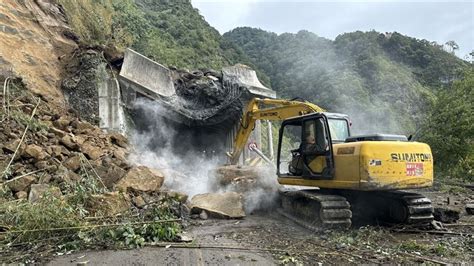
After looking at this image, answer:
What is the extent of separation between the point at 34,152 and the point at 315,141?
508 centimetres

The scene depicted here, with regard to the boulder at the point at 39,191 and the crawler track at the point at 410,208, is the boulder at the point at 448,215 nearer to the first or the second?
the crawler track at the point at 410,208

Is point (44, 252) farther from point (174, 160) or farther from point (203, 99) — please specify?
point (203, 99)

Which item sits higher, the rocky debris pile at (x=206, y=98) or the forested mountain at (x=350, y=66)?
the forested mountain at (x=350, y=66)

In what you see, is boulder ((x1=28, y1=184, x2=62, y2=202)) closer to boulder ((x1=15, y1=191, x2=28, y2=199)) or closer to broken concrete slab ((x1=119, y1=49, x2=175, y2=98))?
boulder ((x1=15, y1=191, x2=28, y2=199))

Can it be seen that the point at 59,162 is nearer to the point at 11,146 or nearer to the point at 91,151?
the point at 11,146

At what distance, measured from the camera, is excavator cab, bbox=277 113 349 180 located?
7.19 meters

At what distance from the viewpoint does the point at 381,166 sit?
21.2 ft

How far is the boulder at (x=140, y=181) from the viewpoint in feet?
26.0

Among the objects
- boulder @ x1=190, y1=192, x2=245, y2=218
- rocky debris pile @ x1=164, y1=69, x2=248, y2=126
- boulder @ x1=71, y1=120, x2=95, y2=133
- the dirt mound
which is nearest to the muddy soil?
boulder @ x1=190, y1=192, x2=245, y2=218

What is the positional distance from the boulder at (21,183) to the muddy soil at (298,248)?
6.95 feet

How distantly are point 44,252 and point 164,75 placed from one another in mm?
9025

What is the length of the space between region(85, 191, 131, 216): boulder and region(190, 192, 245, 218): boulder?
1772 mm

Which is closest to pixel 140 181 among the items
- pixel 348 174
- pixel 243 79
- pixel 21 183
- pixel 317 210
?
pixel 21 183

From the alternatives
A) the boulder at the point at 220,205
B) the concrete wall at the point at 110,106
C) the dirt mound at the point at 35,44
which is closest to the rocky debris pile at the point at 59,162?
the dirt mound at the point at 35,44
